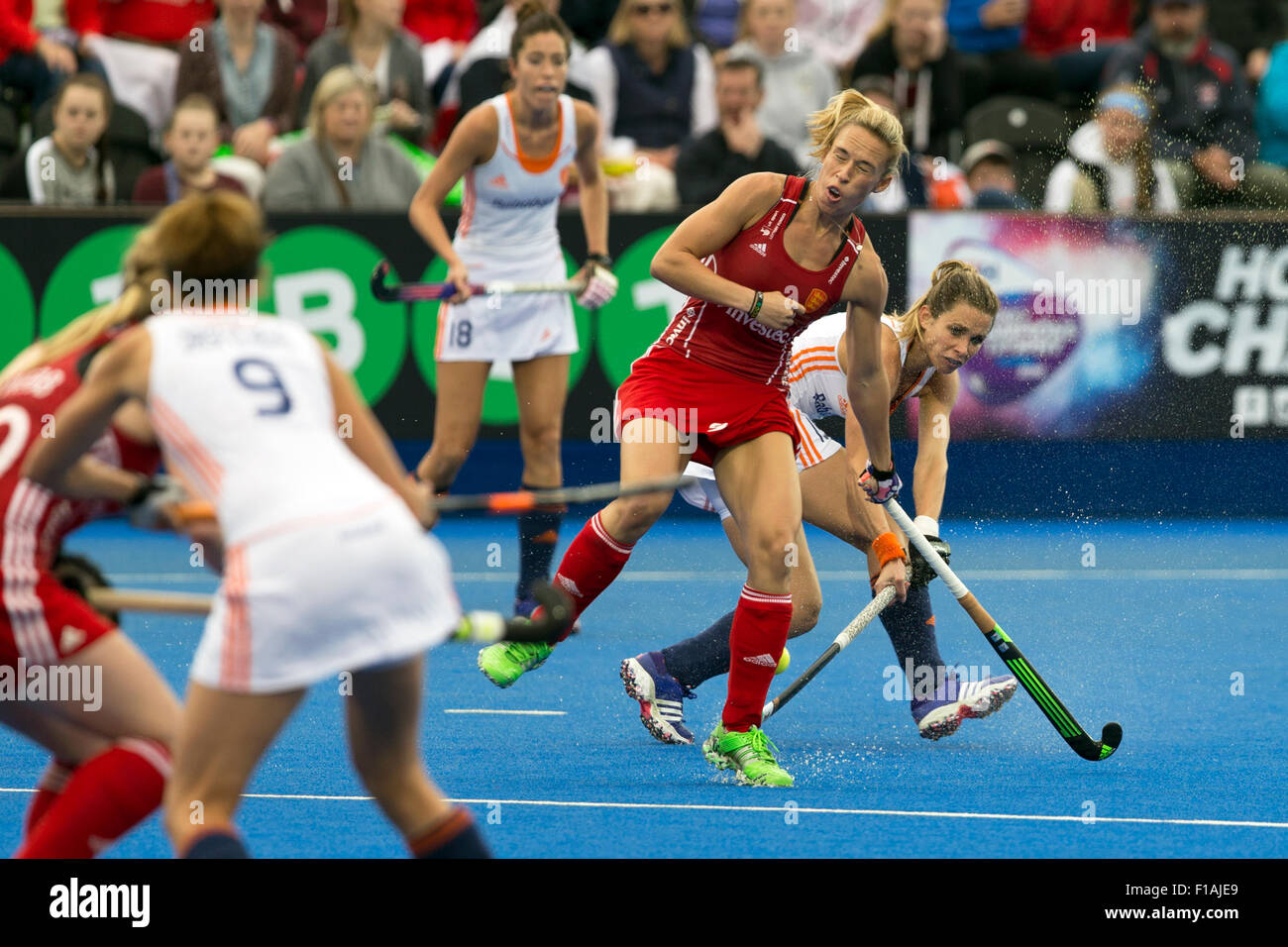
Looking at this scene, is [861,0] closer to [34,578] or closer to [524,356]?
[524,356]

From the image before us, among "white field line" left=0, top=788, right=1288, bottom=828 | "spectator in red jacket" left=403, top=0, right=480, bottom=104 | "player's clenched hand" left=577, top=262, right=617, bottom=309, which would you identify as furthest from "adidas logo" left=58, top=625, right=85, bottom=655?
"spectator in red jacket" left=403, top=0, right=480, bottom=104

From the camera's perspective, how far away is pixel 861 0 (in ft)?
38.4

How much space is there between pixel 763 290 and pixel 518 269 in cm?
260

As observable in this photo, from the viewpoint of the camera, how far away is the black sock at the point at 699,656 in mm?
5535

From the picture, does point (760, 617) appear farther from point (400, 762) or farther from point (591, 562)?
point (400, 762)

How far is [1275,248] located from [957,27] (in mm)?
3093

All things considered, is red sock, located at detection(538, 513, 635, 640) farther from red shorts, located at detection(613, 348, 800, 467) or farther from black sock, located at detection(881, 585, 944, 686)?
black sock, located at detection(881, 585, 944, 686)

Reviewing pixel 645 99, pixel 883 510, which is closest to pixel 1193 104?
pixel 645 99

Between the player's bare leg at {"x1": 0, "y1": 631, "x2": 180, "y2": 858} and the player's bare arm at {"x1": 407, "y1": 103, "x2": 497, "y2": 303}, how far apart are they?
156 inches

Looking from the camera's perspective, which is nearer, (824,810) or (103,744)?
(103,744)

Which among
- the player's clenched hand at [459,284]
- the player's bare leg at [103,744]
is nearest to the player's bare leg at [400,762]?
the player's bare leg at [103,744]

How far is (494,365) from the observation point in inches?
376

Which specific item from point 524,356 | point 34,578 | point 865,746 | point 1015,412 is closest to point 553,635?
point 34,578

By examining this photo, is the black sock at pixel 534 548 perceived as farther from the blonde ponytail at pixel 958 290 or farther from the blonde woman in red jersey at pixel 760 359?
the blonde ponytail at pixel 958 290
